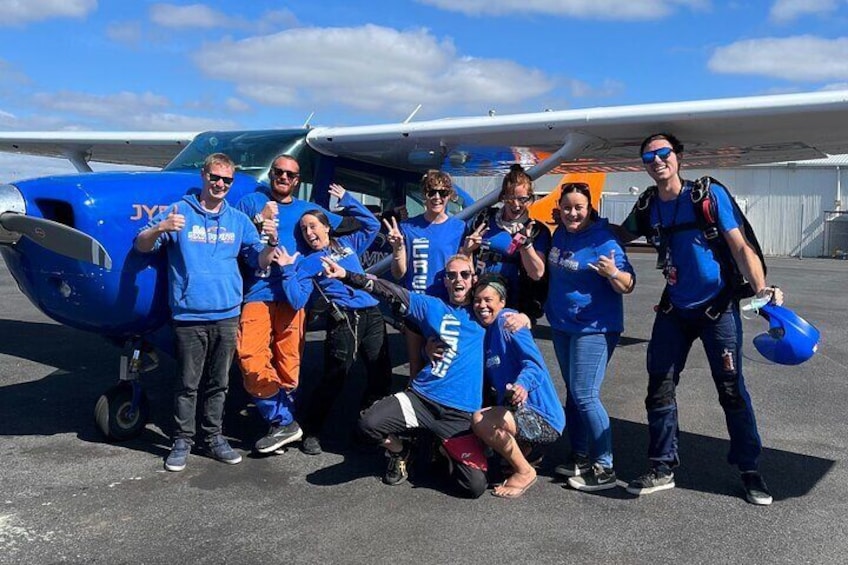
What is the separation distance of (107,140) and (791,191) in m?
28.4

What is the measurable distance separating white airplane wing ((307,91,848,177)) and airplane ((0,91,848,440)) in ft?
0.04

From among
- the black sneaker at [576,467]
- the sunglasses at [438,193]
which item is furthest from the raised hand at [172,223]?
the black sneaker at [576,467]

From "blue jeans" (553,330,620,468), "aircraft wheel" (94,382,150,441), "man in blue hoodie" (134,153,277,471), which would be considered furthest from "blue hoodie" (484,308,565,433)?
"aircraft wheel" (94,382,150,441)

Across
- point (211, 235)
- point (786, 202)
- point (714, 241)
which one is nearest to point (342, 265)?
point (211, 235)

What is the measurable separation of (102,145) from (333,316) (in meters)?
5.44

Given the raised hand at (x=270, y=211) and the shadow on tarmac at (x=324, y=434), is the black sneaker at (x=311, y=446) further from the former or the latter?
the raised hand at (x=270, y=211)

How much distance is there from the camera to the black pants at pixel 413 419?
11.9 ft

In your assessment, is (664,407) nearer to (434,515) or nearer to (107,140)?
(434,515)

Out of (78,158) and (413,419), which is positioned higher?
(78,158)

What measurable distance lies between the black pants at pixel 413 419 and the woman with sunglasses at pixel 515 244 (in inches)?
31.8

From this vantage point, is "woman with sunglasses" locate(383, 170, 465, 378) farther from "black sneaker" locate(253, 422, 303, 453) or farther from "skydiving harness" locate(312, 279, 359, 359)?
"black sneaker" locate(253, 422, 303, 453)

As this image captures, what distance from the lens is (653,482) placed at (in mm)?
3650

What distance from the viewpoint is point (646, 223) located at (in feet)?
12.2

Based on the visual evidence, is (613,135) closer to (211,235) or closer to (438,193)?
(438,193)
